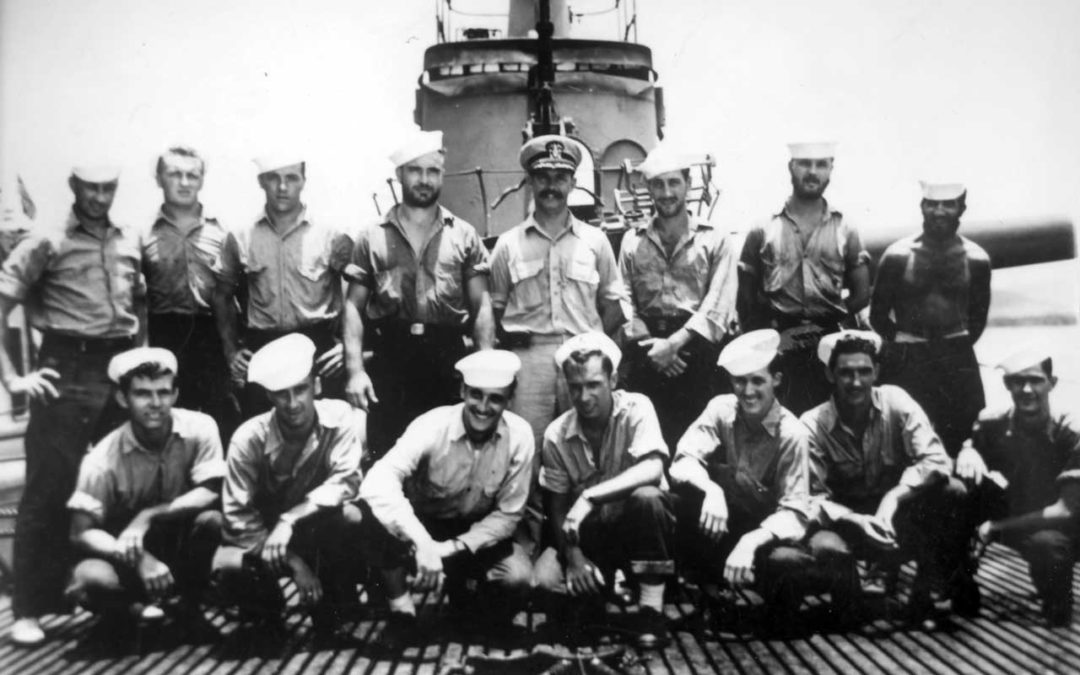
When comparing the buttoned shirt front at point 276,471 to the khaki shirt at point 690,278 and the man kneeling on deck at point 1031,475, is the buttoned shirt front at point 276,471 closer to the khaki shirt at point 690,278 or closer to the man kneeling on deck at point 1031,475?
the khaki shirt at point 690,278

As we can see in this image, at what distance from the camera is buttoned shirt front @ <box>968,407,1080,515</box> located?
3539 mm

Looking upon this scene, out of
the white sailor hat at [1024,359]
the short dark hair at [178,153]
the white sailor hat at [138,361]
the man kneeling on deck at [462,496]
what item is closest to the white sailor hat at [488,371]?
the man kneeling on deck at [462,496]

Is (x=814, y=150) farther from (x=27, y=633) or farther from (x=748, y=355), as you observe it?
(x=27, y=633)

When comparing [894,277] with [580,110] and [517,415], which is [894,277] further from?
[580,110]

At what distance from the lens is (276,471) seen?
3420 mm

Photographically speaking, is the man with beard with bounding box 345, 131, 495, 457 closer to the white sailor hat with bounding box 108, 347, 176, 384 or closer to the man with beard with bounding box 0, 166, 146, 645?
the white sailor hat with bounding box 108, 347, 176, 384

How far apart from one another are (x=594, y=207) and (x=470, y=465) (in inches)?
111

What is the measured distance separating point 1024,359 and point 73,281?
3678 mm

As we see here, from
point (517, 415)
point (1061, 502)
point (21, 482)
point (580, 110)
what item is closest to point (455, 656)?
point (517, 415)

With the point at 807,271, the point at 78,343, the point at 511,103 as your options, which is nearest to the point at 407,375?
the point at 78,343

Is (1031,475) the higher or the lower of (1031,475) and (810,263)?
the lower

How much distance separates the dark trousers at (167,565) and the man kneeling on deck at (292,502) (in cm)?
8

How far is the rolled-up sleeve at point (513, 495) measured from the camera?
330 cm

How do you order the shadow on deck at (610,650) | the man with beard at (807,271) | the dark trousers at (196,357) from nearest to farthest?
the shadow on deck at (610,650)
the dark trousers at (196,357)
the man with beard at (807,271)
